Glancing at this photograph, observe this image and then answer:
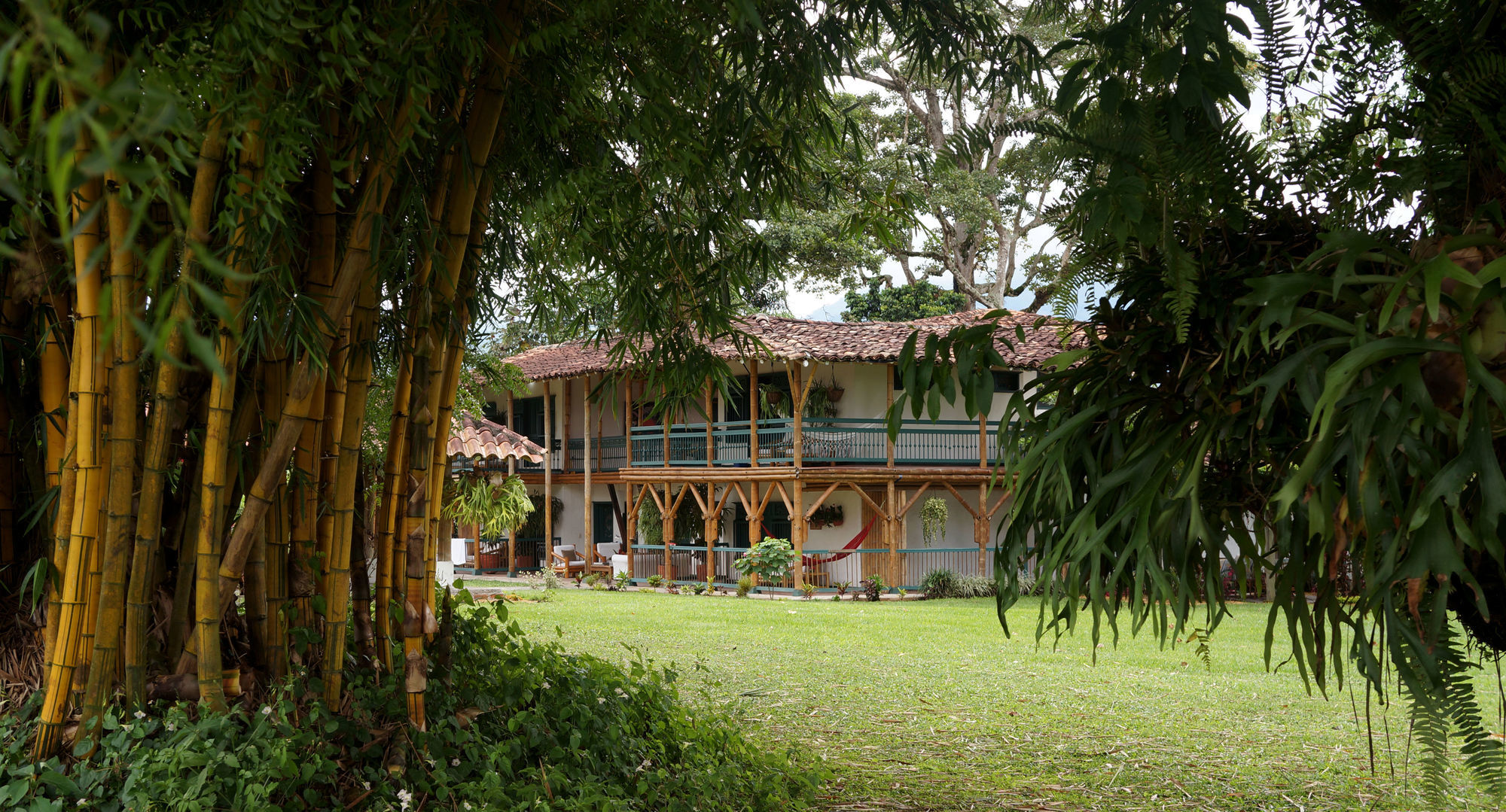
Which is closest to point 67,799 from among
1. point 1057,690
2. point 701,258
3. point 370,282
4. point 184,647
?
point 184,647

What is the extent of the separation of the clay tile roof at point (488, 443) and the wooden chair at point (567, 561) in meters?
2.10

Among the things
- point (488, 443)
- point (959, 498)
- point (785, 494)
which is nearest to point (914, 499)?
point (959, 498)

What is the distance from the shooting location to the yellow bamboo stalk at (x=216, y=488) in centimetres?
266

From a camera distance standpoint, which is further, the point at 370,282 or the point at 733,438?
the point at 733,438

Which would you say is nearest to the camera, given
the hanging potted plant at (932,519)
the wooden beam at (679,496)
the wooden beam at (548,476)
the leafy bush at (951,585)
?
the leafy bush at (951,585)

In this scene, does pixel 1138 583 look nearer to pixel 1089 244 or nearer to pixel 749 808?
pixel 1089 244

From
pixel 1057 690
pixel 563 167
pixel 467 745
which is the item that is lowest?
pixel 1057 690

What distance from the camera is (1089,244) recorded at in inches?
85.0

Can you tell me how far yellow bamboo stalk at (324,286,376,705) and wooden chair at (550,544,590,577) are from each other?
18.0m

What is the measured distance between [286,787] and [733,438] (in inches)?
648

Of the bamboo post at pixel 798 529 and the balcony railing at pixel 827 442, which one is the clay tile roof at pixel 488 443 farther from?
the bamboo post at pixel 798 529

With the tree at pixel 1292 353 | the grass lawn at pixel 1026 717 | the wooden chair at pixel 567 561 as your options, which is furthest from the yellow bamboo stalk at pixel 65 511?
the wooden chair at pixel 567 561

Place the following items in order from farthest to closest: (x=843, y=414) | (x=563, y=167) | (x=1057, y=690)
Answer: (x=843, y=414) < (x=1057, y=690) < (x=563, y=167)

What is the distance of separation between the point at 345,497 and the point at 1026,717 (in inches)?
210
